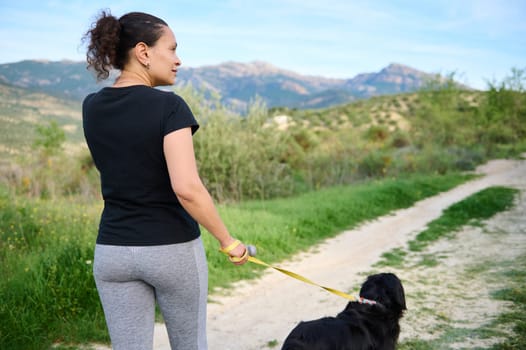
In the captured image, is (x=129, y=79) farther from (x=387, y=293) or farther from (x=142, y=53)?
(x=387, y=293)

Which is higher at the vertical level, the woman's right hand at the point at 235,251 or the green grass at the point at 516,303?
the woman's right hand at the point at 235,251

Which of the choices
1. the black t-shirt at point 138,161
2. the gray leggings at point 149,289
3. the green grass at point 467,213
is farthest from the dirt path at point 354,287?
the black t-shirt at point 138,161

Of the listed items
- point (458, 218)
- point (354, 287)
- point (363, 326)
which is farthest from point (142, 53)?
point (458, 218)

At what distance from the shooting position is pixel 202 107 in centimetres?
1252

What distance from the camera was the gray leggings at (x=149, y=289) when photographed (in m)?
1.79

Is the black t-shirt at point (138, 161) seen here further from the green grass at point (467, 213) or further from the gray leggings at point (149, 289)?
the green grass at point (467, 213)

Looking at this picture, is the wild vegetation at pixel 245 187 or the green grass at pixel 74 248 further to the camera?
the wild vegetation at pixel 245 187

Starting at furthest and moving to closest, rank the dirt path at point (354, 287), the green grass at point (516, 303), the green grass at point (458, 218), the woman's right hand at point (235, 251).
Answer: the green grass at point (458, 218), the dirt path at point (354, 287), the green grass at point (516, 303), the woman's right hand at point (235, 251)

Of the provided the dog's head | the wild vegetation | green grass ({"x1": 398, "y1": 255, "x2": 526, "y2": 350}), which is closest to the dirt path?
green grass ({"x1": 398, "y1": 255, "x2": 526, "y2": 350})

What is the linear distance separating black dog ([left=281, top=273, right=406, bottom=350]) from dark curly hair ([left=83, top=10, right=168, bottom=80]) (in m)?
1.70

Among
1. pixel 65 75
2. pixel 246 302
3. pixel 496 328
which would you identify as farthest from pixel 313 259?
pixel 65 75

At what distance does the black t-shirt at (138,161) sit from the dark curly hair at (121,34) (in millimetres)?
161

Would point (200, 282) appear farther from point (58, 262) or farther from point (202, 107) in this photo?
point (202, 107)

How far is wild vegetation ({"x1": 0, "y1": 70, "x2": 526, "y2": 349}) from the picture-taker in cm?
483
